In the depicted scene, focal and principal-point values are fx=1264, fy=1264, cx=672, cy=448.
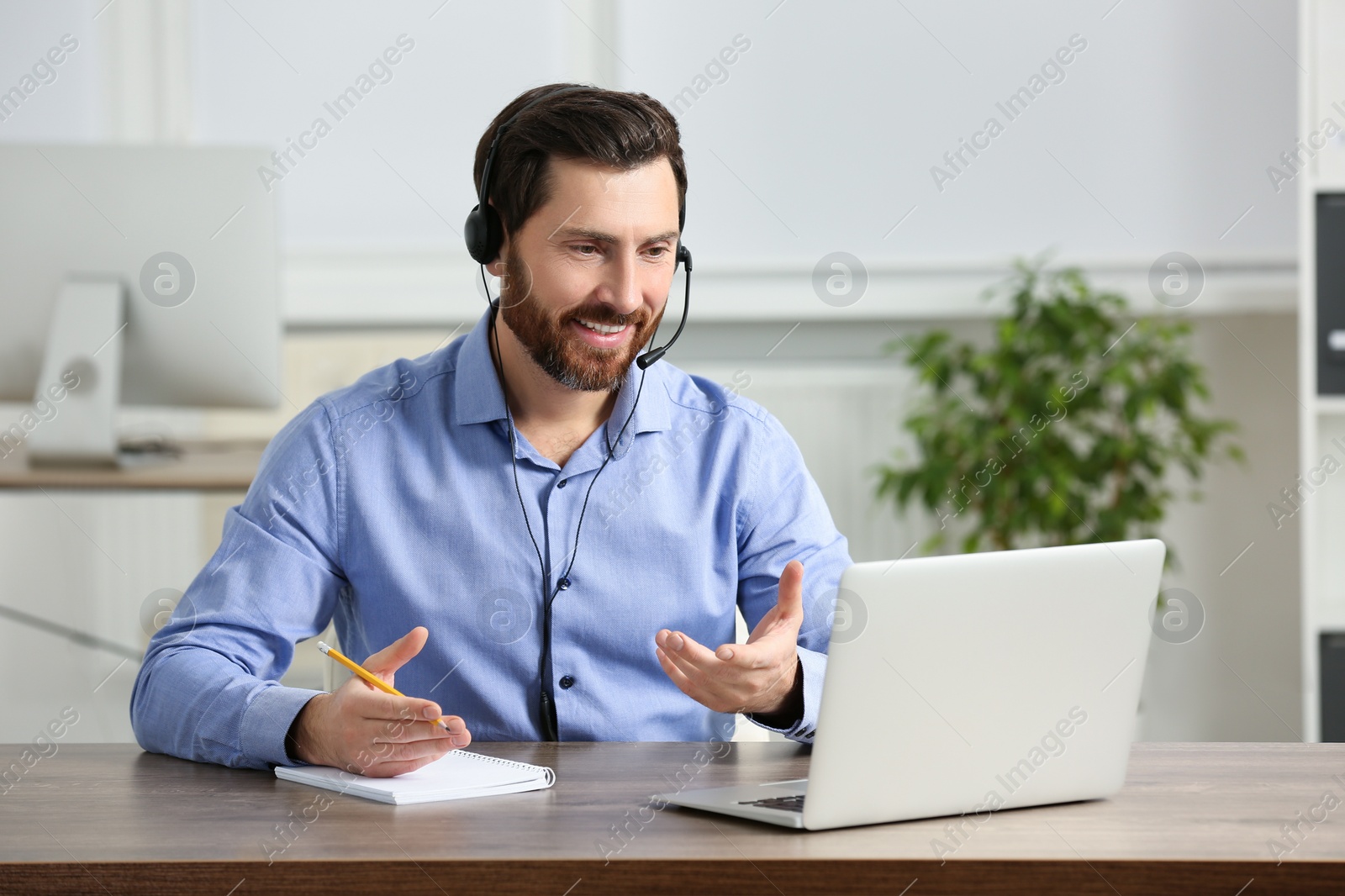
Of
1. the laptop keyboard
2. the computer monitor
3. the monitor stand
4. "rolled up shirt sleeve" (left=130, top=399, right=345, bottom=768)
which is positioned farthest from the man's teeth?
the monitor stand

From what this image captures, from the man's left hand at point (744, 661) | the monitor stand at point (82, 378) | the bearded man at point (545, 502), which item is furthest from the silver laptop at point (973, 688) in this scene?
the monitor stand at point (82, 378)

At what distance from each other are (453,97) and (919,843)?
2.85 meters

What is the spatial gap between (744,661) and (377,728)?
31 centimetres

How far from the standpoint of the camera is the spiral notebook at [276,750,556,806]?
3.21ft

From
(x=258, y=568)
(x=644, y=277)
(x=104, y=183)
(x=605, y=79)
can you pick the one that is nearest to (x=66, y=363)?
(x=104, y=183)

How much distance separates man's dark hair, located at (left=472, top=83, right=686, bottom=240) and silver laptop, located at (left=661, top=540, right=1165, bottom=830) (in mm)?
700

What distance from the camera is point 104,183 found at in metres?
2.14

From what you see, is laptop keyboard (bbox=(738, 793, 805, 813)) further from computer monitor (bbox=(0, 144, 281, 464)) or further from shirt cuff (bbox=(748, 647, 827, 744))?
computer monitor (bbox=(0, 144, 281, 464))

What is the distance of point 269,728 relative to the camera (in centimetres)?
109

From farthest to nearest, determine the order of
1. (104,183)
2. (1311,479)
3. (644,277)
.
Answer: (1311,479) < (104,183) < (644,277)

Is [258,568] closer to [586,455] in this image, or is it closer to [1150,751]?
[586,455]

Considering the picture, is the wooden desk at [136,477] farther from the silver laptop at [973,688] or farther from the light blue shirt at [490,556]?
the silver laptop at [973,688]

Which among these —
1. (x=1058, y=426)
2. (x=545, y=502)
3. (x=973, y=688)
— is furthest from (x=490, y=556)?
(x=1058, y=426)

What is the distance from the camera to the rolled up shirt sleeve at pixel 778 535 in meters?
1.45
